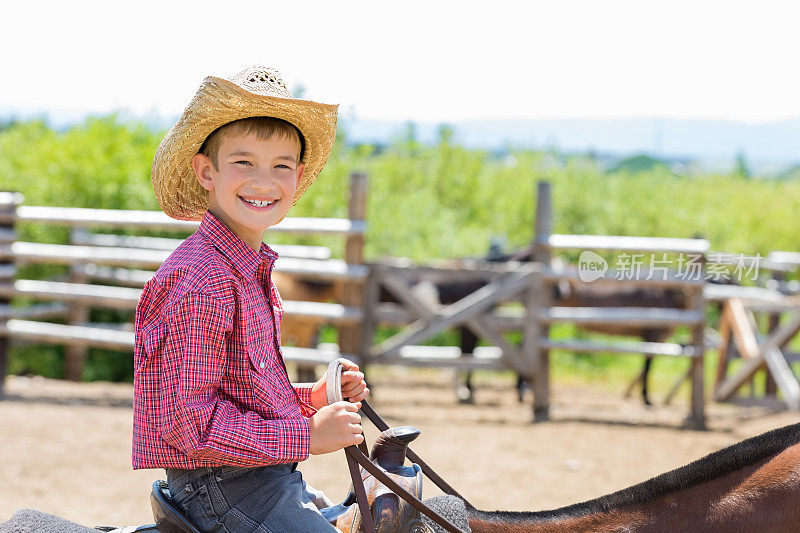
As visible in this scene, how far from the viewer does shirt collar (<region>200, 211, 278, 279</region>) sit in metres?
1.96

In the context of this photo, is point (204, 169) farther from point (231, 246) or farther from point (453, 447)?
point (453, 447)

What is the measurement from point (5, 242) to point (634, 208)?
15427mm

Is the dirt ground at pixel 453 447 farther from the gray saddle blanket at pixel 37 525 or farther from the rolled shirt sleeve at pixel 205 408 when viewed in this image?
the rolled shirt sleeve at pixel 205 408

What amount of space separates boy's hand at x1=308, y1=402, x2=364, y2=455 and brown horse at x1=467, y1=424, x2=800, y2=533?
0.37m

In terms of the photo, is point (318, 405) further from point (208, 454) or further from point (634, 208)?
point (634, 208)

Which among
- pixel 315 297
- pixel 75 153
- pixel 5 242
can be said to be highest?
pixel 75 153

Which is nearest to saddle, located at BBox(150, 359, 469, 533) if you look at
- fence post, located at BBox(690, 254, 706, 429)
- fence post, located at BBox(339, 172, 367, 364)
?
fence post, located at BBox(339, 172, 367, 364)

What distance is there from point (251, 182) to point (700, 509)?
3.95 ft

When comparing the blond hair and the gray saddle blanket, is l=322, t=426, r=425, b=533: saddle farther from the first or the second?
the blond hair

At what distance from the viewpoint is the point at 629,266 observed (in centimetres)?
774

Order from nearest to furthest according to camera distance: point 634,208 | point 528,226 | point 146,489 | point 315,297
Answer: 1. point 146,489
2. point 315,297
3. point 528,226
4. point 634,208

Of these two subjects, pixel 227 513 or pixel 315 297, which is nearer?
pixel 227 513

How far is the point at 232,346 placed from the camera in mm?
1896

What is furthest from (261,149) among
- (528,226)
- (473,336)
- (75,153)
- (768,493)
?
(528,226)
